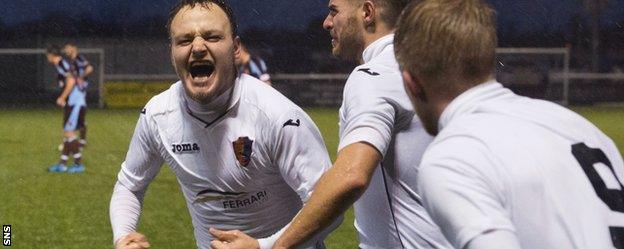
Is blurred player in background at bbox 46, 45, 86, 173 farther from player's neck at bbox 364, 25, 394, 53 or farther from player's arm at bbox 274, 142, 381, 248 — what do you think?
player's arm at bbox 274, 142, 381, 248

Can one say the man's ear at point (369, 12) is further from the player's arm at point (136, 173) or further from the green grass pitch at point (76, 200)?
the green grass pitch at point (76, 200)

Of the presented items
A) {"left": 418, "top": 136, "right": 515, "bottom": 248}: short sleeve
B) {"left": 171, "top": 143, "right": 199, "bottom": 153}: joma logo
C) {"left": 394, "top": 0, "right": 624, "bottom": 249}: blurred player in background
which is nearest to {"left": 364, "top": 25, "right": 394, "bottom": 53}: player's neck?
{"left": 171, "top": 143, "right": 199, "bottom": 153}: joma logo

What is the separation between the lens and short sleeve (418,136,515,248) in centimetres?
195

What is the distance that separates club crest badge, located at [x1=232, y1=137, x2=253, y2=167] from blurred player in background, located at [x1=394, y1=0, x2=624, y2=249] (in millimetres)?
1875

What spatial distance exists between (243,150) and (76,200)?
28.9ft

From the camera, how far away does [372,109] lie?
10.3 ft

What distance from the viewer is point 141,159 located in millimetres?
4297

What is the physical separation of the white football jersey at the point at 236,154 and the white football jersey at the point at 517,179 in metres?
1.82

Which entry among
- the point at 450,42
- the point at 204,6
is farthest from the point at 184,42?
the point at 450,42

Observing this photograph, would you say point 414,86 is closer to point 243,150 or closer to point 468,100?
point 468,100

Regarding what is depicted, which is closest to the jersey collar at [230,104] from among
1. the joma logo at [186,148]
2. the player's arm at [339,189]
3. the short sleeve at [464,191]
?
the joma logo at [186,148]

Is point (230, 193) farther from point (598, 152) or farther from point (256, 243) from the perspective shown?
point (598, 152)

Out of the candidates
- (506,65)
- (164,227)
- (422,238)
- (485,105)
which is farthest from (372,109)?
(506,65)

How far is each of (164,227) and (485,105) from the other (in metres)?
8.64
